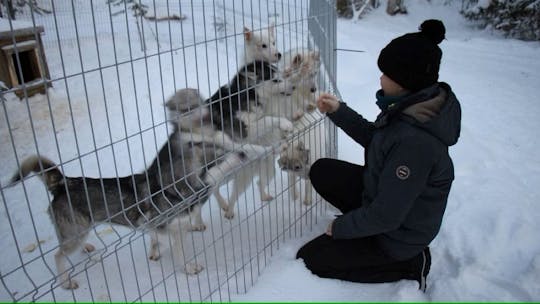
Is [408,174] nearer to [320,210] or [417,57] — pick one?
[417,57]

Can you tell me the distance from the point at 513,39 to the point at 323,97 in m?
10.1

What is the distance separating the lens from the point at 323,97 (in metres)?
2.62

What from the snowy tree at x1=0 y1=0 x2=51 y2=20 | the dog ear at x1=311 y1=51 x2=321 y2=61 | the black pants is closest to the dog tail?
the snowy tree at x1=0 y1=0 x2=51 y2=20

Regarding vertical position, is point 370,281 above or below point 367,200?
below

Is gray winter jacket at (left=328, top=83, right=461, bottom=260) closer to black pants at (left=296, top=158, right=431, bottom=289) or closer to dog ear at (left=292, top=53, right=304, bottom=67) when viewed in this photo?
black pants at (left=296, top=158, right=431, bottom=289)

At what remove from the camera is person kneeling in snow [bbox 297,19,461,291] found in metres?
1.95

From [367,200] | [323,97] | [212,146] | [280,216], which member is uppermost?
[323,97]

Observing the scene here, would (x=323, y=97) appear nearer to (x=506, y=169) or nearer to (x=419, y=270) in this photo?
(x=419, y=270)

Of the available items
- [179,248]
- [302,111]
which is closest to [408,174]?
[179,248]

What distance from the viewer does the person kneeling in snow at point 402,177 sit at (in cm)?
195

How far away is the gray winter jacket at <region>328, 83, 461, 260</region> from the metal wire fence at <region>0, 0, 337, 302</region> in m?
0.72

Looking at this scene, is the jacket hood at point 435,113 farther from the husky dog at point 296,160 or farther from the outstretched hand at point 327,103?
the husky dog at point 296,160

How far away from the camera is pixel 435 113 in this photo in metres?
1.95

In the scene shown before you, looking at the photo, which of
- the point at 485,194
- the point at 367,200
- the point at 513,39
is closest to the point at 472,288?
the point at 367,200
